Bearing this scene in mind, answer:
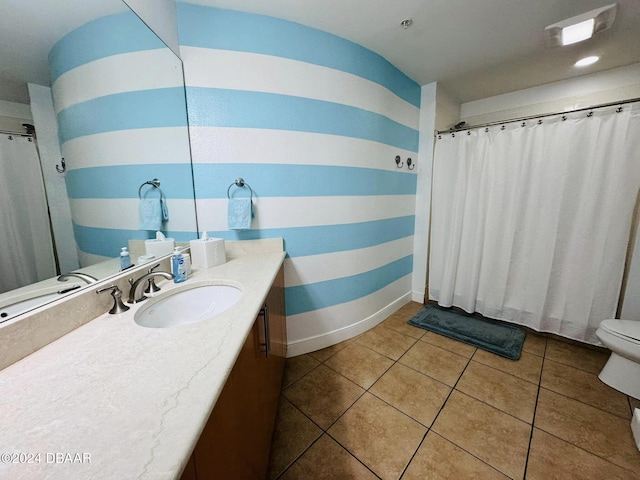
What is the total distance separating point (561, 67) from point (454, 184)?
1.21 m

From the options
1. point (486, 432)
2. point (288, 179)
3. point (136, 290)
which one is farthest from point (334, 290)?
point (136, 290)

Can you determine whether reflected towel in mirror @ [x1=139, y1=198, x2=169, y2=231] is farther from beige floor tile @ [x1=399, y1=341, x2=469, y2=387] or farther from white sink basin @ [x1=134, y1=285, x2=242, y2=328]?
beige floor tile @ [x1=399, y1=341, x2=469, y2=387]

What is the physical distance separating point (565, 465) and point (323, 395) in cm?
120

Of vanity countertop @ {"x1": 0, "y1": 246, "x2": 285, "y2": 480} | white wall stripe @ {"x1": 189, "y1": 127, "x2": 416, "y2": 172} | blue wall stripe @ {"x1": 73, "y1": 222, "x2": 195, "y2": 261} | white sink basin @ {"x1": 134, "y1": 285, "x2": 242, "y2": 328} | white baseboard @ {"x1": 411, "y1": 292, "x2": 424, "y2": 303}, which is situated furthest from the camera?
white baseboard @ {"x1": 411, "y1": 292, "x2": 424, "y2": 303}

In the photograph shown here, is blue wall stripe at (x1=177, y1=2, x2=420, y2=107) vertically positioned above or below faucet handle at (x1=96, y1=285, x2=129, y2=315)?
above

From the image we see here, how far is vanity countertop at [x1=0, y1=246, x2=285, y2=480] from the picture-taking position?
365 mm

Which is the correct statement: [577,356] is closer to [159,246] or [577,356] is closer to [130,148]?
[159,246]

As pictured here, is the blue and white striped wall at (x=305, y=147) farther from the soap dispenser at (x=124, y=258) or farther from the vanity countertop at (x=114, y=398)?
the vanity countertop at (x=114, y=398)

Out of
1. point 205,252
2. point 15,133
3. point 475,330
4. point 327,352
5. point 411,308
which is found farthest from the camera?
point 411,308

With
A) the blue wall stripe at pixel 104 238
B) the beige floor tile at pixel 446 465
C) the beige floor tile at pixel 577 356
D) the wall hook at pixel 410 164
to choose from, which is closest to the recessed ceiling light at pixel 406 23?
the wall hook at pixel 410 164

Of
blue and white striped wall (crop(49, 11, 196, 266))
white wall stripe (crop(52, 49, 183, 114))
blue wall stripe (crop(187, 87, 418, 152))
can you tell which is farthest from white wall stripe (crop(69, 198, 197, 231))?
blue wall stripe (crop(187, 87, 418, 152))

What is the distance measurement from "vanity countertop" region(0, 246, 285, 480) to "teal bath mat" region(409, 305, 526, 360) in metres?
2.00

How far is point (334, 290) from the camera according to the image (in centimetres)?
191

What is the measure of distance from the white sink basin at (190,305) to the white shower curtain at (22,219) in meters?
0.34
